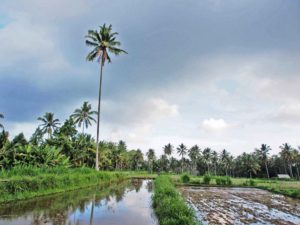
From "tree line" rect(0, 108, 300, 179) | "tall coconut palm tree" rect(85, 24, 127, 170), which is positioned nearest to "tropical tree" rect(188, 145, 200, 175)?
"tree line" rect(0, 108, 300, 179)

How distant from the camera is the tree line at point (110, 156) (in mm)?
28125

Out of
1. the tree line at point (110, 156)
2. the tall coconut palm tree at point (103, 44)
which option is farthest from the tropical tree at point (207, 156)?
the tall coconut palm tree at point (103, 44)

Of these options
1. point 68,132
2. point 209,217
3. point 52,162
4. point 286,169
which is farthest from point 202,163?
point 209,217

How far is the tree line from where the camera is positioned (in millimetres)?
28125

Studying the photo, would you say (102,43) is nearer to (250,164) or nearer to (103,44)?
(103,44)

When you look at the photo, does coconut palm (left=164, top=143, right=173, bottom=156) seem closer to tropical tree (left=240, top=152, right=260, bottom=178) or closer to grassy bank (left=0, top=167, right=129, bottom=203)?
tropical tree (left=240, top=152, right=260, bottom=178)

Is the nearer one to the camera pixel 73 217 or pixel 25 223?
pixel 25 223

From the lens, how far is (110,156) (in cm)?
6494

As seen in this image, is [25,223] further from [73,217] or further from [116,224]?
[116,224]

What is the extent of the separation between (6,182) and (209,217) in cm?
1160

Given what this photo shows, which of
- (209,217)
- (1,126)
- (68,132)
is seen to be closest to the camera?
(209,217)

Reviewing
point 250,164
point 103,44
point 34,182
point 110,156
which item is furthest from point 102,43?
point 250,164

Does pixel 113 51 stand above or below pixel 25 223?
above

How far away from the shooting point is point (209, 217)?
11648 millimetres
